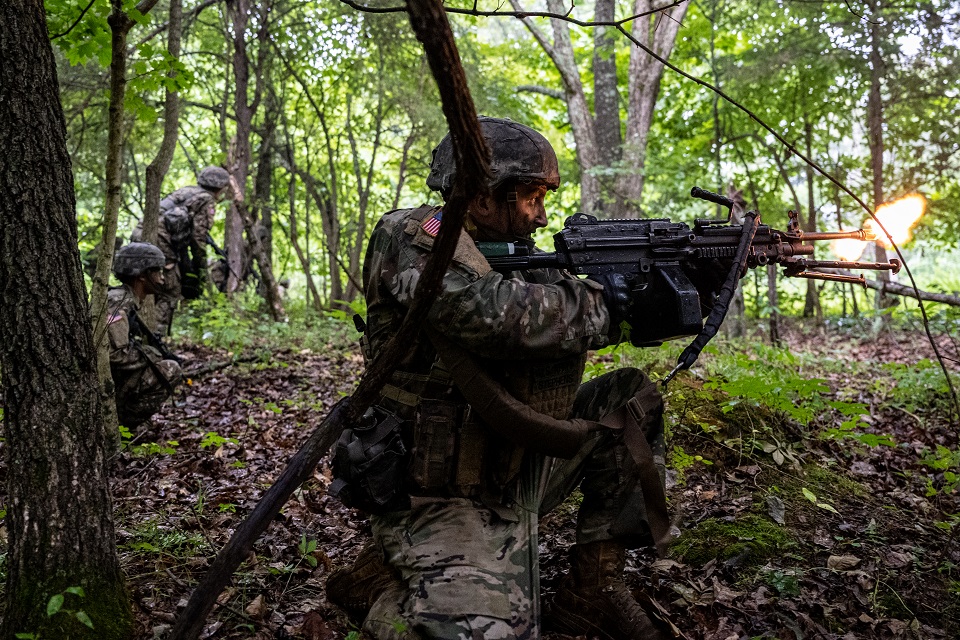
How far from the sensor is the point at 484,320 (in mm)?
2469

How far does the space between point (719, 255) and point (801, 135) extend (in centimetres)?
1017

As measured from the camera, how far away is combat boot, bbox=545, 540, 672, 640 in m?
2.81

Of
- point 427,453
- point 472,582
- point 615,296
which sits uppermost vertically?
point 615,296

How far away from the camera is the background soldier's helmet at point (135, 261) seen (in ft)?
18.7

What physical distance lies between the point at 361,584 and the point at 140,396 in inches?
130

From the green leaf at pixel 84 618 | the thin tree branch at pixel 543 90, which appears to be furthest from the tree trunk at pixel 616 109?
the green leaf at pixel 84 618

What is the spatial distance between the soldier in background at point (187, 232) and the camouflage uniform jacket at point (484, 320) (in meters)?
7.03

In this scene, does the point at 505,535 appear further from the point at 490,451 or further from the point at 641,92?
the point at 641,92

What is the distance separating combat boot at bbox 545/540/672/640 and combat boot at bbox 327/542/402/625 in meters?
0.74

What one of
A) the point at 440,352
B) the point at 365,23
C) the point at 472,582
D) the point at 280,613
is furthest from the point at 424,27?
the point at 365,23

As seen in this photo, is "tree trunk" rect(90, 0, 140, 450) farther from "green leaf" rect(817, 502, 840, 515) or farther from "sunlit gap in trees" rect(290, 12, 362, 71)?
"sunlit gap in trees" rect(290, 12, 362, 71)

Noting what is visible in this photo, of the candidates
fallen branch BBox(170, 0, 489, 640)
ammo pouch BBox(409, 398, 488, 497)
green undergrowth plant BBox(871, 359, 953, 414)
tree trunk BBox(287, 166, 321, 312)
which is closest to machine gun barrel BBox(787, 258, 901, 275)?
ammo pouch BBox(409, 398, 488, 497)

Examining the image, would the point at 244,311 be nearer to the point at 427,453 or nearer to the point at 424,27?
the point at 427,453

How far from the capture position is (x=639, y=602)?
3.01 metres
